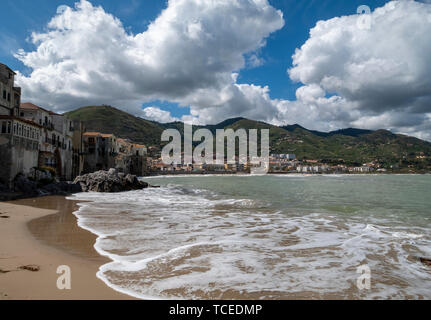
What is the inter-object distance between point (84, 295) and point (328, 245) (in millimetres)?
7613

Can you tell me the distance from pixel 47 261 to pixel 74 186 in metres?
26.4

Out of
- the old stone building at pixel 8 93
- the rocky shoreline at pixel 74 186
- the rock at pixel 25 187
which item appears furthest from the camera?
the old stone building at pixel 8 93

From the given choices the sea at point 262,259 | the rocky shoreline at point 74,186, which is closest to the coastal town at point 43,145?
the rocky shoreline at point 74,186

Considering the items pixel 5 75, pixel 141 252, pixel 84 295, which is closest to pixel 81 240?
pixel 141 252

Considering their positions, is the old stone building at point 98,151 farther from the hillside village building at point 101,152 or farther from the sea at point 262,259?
the sea at point 262,259

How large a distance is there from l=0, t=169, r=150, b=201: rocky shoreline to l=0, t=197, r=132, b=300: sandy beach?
14.0 meters

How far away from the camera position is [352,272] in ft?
21.0

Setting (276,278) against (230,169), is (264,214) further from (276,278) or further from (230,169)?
(230,169)

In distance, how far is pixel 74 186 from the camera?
30.0m

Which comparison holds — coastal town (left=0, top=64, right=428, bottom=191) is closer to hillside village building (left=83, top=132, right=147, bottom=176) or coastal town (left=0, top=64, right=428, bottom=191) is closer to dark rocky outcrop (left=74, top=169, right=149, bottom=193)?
hillside village building (left=83, top=132, right=147, bottom=176)

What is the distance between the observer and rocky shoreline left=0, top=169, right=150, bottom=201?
23503 mm

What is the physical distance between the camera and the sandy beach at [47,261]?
467 centimetres

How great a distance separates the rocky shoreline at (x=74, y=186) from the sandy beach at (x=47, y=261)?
549 inches

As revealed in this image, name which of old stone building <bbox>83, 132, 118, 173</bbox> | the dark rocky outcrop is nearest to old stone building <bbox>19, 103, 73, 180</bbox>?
the dark rocky outcrop
